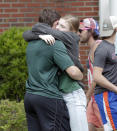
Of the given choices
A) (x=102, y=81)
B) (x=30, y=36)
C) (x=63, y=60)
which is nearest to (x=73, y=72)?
(x=63, y=60)

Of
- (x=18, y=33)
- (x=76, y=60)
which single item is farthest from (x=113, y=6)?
(x=76, y=60)

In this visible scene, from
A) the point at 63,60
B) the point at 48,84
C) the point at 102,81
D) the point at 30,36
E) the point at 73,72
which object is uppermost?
the point at 30,36

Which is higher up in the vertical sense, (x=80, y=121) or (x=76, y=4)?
(x=76, y=4)

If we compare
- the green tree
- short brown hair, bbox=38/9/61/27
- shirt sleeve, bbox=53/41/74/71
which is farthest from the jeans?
the green tree

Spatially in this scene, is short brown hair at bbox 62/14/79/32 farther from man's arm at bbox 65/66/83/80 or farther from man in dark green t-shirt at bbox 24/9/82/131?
man's arm at bbox 65/66/83/80

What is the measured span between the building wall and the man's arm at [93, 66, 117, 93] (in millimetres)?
2595

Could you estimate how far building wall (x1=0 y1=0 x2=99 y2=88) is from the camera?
673 cm

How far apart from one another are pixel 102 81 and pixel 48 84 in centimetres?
82

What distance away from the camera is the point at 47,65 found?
11.5ft

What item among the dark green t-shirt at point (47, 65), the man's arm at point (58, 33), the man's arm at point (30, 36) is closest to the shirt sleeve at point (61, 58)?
the dark green t-shirt at point (47, 65)

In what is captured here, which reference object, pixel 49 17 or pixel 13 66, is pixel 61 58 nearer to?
pixel 49 17

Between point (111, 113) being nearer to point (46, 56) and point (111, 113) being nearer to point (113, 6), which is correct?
point (46, 56)

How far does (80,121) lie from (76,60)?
0.59m

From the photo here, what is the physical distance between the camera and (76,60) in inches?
144
